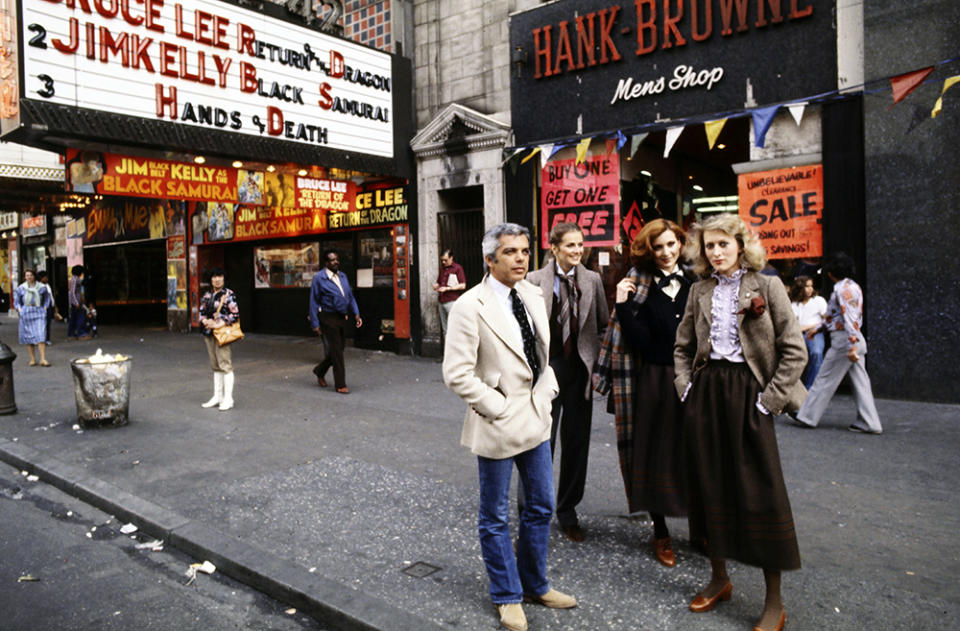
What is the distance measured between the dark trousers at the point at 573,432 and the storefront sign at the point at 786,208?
6028 mm

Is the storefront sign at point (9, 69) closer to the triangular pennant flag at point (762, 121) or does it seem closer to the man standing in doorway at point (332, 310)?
the man standing in doorway at point (332, 310)

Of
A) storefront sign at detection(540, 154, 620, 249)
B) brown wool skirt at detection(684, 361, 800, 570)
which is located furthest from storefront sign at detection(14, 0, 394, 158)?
brown wool skirt at detection(684, 361, 800, 570)

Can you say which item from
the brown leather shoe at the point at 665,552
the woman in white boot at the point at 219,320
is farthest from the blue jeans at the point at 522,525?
the woman in white boot at the point at 219,320

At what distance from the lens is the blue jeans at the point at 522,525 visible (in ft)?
10.7

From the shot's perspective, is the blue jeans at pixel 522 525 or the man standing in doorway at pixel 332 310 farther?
the man standing in doorway at pixel 332 310

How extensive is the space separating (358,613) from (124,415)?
562 cm

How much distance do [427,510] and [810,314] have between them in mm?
5342

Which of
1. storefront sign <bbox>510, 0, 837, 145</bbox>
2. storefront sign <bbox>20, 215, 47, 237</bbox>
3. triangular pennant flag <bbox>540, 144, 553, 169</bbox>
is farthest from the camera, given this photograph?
storefront sign <bbox>20, 215, 47, 237</bbox>

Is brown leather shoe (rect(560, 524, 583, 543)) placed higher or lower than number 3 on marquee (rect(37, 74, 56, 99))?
lower

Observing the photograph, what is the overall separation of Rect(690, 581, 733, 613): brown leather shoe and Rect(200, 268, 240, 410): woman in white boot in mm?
6775

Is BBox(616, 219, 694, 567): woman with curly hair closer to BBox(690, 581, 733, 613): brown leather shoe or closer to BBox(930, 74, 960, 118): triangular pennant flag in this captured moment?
BBox(690, 581, 733, 613): brown leather shoe

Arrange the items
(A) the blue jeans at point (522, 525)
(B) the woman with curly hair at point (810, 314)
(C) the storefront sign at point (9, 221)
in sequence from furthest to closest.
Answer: (C) the storefront sign at point (9, 221), (B) the woman with curly hair at point (810, 314), (A) the blue jeans at point (522, 525)

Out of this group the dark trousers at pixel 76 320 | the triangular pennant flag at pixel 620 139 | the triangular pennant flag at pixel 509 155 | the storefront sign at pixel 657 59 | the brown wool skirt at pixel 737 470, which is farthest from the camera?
the dark trousers at pixel 76 320

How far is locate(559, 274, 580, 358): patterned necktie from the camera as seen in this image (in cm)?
436
